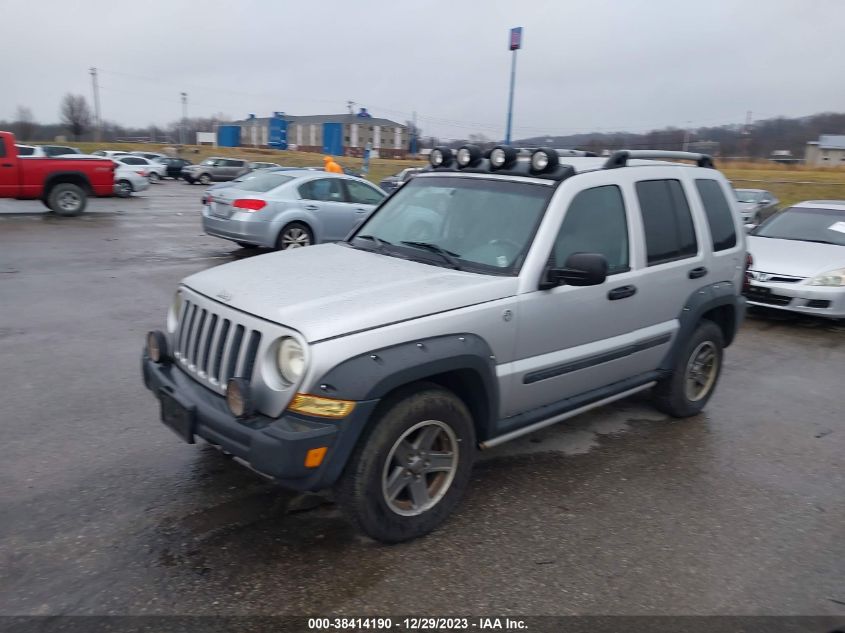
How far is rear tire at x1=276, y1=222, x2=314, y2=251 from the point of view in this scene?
11.5 meters

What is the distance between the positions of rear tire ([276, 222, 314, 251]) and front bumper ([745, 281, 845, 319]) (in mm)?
7043

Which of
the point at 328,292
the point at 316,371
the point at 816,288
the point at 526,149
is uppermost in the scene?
the point at 526,149

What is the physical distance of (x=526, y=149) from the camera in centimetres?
479

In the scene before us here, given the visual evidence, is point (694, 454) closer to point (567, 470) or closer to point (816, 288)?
point (567, 470)

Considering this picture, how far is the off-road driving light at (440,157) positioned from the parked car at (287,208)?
5981 mm

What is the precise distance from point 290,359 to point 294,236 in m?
8.77

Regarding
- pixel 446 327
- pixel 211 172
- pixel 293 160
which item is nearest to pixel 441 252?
pixel 446 327

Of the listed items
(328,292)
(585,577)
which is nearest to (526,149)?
(328,292)

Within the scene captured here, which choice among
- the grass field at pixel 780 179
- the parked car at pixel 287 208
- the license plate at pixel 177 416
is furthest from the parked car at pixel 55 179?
the grass field at pixel 780 179

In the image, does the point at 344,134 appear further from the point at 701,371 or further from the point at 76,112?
the point at 701,371

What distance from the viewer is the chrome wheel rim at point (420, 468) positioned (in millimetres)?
3408

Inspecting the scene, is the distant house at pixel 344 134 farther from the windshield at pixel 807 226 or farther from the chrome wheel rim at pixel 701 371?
the chrome wheel rim at pixel 701 371

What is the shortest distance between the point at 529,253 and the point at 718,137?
1958 cm

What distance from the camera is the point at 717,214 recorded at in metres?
5.46
